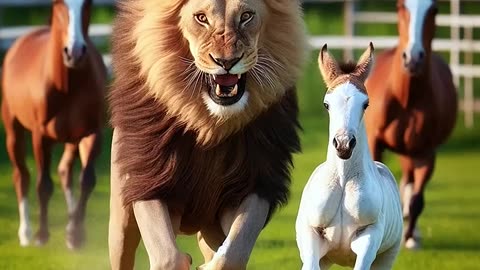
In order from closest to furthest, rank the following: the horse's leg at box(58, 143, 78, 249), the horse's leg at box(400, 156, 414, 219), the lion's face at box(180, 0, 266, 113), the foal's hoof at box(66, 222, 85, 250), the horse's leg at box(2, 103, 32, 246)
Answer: the lion's face at box(180, 0, 266, 113), the foal's hoof at box(66, 222, 85, 250), the horse's leg at box(400, 156, 414, 219), the horse's leg at box(2, 103, 32, 246), the horse's leg at box(58, 143, 78, 249)

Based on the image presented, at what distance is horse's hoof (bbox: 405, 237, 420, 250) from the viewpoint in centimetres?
1104

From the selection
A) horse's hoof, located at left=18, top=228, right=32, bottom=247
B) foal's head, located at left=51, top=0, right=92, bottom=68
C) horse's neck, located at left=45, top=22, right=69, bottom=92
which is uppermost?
foal's head, located at left=51, top=0, right=92, bottom=68

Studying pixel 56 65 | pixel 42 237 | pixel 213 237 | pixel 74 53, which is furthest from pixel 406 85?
pixel 213 237

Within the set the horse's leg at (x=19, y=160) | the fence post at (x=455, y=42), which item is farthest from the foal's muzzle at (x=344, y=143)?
the fence post at (x=455, y=42)

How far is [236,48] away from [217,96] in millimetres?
257

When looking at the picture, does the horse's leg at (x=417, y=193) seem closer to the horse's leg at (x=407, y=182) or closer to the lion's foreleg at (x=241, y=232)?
the horse's leg at (x=407, y=182)

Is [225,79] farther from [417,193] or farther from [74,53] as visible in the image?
[417,193]

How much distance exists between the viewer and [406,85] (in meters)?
11.5

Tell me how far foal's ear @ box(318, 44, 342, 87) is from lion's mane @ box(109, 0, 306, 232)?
36 cm

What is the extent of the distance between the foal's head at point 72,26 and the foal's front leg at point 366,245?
5.34 metres

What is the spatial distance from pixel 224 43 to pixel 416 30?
201 inches

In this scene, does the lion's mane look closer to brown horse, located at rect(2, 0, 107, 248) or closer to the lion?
the lion

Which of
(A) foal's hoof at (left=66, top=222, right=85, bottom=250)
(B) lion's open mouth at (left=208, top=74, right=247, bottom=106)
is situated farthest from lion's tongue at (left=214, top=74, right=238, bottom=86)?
(A) foal's hoof at (left=66, top=222, right=85, bottom=250)

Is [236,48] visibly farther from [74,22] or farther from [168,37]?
[74,22]
